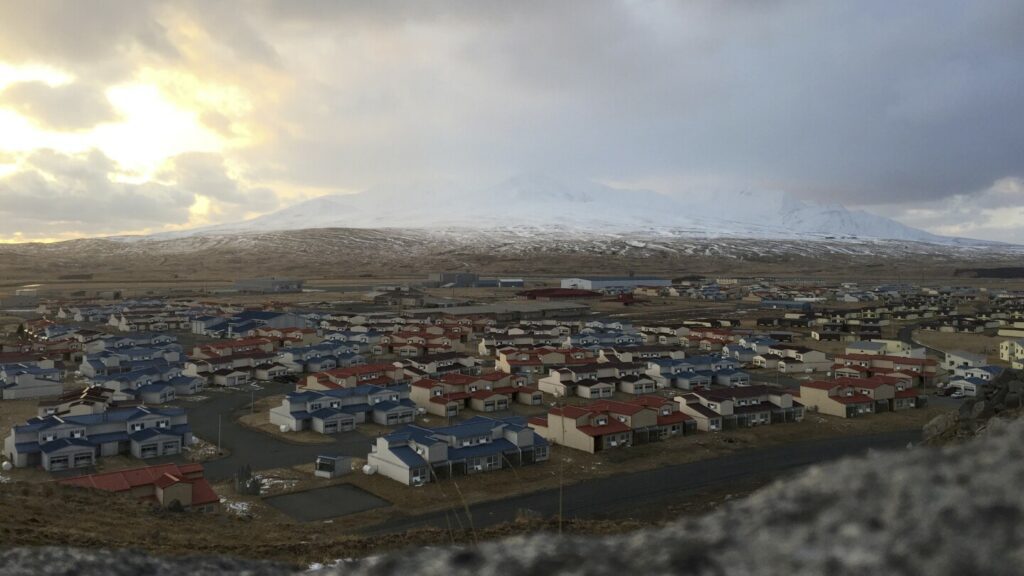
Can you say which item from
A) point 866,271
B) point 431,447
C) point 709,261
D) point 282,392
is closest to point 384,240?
point 709,261

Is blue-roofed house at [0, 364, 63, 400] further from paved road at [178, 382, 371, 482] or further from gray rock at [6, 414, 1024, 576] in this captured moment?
gray rock at [6, 414, 1024, 576]

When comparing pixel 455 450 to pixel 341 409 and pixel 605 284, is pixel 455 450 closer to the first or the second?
pixel 341 409

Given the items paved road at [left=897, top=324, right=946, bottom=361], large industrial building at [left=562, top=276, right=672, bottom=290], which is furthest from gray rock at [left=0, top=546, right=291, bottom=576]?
large industrial building at [left=562, top=276, right=672, bottom=290]

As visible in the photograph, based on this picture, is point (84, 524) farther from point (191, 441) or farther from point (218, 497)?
point (191, 441)

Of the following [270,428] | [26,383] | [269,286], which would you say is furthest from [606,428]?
[269,286]

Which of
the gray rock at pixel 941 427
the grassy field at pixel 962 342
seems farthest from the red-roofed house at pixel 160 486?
the grassy field at pixel 962 342

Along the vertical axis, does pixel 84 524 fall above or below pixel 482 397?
above
